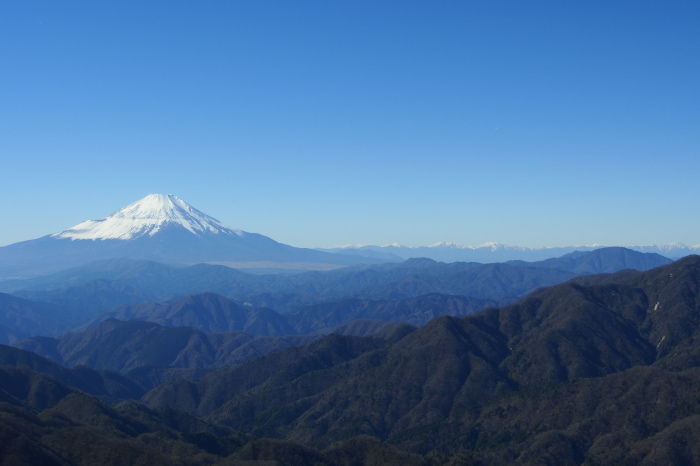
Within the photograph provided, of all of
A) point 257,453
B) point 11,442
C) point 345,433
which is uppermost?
point 11,442

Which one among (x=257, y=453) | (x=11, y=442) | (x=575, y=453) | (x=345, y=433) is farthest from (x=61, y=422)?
(x=575, y=453)

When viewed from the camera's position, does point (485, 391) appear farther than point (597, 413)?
Yes

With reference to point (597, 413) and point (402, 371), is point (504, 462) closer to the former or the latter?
point (597, 413)

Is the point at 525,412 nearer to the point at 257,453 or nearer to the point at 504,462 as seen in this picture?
the point at 504,462

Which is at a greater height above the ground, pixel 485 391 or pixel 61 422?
pixel 61 422

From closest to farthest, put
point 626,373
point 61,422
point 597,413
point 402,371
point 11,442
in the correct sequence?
point 11,442 → point 61,422 → point 597,413 → point 626,373 → point 402,371

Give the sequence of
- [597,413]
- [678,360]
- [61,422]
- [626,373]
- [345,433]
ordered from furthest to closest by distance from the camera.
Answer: [678,360] < [345,433] < [626,373] < [597,413] < [61,422]

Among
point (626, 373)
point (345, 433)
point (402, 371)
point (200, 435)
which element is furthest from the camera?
point (402, 371)

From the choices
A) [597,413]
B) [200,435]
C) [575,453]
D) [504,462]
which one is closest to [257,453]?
[200,435]

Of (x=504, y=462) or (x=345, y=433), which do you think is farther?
(x=345, y=433)
